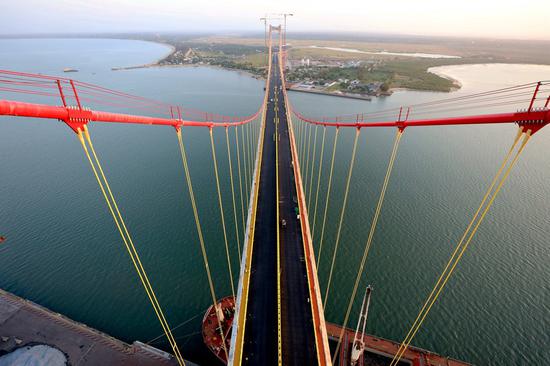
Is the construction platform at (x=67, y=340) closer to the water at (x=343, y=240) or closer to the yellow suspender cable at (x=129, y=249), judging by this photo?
the water at (x=343, y=240)

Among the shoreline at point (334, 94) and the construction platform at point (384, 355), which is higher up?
the shoreline at point (334, 94)

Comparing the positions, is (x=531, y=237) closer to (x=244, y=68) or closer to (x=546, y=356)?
(x=546, y=356)

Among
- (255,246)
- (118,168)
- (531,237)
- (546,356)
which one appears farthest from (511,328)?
(118,168)

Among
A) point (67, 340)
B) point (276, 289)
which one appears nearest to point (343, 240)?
point (276, 289)

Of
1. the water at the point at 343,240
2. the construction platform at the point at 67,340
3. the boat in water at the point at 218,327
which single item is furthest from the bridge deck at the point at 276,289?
the construction platform at the point at 67,340

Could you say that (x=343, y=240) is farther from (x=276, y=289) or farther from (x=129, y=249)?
(x=129, y=249)

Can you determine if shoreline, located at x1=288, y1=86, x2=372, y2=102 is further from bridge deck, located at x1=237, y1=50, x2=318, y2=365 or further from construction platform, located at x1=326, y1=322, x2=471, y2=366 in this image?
construction platform, located at x1=326, y1=322, x2=471, y2=366
